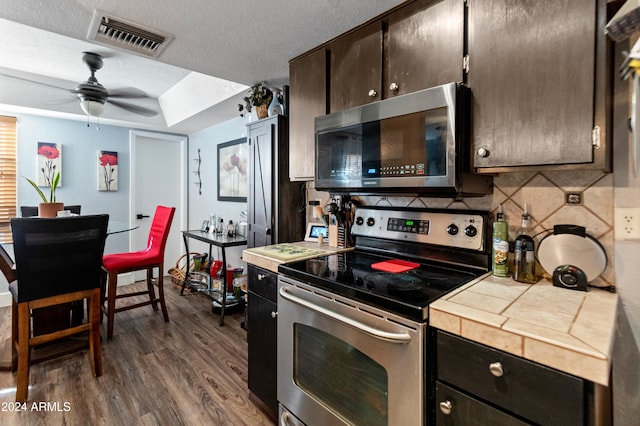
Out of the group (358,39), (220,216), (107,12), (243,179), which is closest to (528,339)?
(358,39)

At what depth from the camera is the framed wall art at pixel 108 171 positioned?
4152mm

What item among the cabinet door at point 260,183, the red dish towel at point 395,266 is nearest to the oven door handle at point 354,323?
the red dish towel at point 395,266

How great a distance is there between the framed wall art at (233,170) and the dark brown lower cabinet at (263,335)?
1986 mm

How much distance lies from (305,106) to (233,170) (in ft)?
6.91

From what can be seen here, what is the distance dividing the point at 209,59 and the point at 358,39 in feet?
3.37

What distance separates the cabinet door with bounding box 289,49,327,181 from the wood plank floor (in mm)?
1483

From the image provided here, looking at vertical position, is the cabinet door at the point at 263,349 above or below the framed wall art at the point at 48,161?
below

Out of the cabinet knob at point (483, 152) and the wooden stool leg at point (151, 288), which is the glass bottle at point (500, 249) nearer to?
the cabinet knob at point (483, 152)

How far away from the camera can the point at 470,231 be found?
56.6 inches

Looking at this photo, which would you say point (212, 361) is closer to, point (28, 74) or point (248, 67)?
point (248, 67)

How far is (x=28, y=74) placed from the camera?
3047 millimetres

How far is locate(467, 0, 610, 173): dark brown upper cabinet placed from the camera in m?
0.99

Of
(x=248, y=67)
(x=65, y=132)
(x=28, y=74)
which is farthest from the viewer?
(x=65, y=132)

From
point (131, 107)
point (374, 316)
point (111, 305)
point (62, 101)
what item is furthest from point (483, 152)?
point (62, 101)
